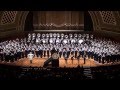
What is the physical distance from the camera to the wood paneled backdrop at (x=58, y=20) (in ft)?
79.6

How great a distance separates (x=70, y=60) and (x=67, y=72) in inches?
316

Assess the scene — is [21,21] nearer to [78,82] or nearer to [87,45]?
[87,45]

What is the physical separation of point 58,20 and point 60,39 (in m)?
3.83

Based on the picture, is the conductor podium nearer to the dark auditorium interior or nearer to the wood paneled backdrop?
Result: the dark auditorium interior

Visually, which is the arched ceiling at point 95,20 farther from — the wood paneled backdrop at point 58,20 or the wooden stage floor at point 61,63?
the wooden stage floor at point 61,63

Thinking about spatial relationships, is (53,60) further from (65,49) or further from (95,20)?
(95,20)

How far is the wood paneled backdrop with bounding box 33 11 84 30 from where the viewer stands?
2425cm

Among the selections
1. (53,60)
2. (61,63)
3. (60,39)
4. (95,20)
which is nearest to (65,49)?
(61,63)

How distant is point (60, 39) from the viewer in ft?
68.5

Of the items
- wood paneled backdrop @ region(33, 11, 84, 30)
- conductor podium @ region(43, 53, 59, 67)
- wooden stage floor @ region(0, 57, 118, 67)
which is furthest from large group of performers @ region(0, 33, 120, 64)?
wood paneled backdrop @ region(33, 11, 84, 30)

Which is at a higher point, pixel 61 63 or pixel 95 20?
pixel 95 20
